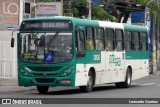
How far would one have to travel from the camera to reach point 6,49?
3106cm

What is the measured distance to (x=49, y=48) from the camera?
68.8ft

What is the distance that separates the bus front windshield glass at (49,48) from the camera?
20.9m

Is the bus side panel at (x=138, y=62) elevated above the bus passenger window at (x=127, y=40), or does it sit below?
below

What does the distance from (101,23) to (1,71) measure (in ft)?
31.6

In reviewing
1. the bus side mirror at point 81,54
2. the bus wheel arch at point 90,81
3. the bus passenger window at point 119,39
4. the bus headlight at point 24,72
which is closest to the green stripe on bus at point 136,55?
the bus passenger window at point 119,39

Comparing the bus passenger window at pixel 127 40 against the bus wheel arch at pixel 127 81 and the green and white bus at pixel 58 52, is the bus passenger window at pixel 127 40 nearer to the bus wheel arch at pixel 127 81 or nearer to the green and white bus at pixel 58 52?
the bus wheel arch at pixel 127 81

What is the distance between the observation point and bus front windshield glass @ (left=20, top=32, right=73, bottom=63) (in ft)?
68.6

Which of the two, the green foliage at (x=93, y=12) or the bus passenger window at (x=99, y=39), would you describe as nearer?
the bus passenger window at (x=99, y=39)

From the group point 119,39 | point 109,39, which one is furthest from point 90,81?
point 119,39

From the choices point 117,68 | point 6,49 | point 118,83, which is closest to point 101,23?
point 117,68

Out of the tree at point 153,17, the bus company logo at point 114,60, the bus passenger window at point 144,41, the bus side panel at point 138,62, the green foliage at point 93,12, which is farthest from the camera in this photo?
the tree at point 153,17

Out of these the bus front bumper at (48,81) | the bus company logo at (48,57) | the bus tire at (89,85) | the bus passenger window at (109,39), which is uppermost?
the bus passenger window at (109,39)

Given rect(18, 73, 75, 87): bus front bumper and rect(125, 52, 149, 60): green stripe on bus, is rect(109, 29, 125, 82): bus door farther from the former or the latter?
rect(18, 73, 75, 87): bus front bumper

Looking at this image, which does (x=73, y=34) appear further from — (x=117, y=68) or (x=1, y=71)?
(x=1, y=71)
